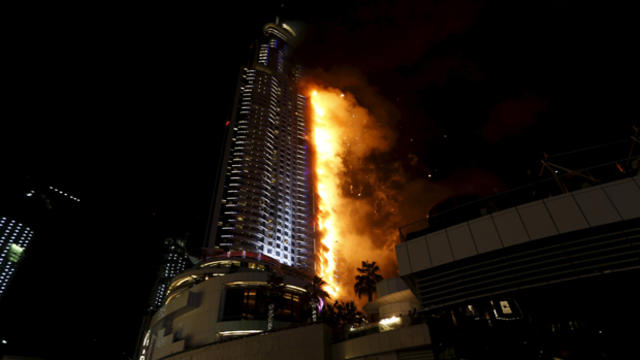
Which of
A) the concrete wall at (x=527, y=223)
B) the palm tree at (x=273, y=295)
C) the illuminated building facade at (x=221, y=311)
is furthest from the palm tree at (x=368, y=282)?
the concrete wall at (x=527, y=223)

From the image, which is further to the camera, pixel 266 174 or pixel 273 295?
pixel 266 174

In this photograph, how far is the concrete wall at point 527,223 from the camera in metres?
10.9

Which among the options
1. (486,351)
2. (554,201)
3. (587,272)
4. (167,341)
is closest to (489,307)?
(486,351)

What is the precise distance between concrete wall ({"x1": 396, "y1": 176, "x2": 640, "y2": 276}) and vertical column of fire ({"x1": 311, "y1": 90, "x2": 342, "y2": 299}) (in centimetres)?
8186

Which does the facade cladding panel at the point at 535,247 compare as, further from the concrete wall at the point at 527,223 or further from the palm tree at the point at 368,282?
the palm tree at the point at 368,282

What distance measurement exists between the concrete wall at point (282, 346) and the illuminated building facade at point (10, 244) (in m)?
120

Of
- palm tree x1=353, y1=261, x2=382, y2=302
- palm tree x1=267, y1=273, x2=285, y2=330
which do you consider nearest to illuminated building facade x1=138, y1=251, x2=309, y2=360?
palm tree x1=267, y1=273, x2=285, y2=330

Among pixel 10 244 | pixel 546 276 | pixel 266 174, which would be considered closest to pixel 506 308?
pixel 546 276

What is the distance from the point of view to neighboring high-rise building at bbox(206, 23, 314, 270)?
3457 inches

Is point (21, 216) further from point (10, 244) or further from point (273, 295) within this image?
point (273, 295)

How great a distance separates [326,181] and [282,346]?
3484 inches

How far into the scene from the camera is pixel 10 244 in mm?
109188

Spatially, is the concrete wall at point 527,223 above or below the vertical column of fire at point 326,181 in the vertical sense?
below

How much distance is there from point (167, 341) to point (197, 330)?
741cm
